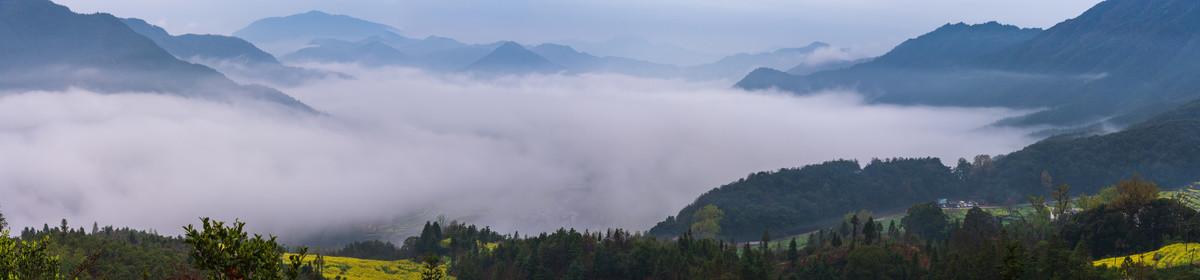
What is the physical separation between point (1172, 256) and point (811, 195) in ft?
357

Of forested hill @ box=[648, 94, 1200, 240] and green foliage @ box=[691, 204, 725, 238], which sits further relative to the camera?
forested hill @ box=[648, 94, 1200, 240]

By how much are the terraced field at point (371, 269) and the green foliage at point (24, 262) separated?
81475 mm

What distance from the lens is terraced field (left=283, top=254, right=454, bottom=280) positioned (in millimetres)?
108438

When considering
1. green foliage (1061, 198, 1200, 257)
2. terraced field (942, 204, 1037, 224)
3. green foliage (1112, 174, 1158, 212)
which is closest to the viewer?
green foliage (1061, 198, 1200, 257)

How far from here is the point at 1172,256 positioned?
70812mm

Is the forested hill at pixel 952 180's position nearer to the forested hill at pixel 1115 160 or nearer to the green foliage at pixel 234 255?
the forested hill at pixel 1115 160

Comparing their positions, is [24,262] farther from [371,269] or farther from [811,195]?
[811,195]

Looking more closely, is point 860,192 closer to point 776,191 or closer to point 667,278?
point 776,191

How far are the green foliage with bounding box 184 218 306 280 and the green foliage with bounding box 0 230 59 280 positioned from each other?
8.81m

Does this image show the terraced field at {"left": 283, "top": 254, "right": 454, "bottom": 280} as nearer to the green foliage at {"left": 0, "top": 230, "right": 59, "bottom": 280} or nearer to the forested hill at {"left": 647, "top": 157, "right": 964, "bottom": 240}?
the forested hill at {"left": 647, "top": 157, "right": 964, "bottom": 240}

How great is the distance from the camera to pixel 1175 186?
167 metres

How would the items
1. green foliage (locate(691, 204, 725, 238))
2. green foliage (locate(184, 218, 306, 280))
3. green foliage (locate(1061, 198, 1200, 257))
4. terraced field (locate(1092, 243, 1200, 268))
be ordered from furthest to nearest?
green foliage (locate(691, 204, 725, 238)), green foliage (locate(1061, 198, 1200, 257)), terraced field (locate(1092, 243, 1200, 268)), green foliage (locate(184, 218, 306, 280))

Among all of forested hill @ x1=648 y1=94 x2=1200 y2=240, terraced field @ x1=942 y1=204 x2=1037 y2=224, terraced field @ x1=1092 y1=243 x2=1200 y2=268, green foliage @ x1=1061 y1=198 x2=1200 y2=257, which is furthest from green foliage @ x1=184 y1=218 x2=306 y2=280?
terraced field @ x1=942 y1=204 x2=1037 y2=224

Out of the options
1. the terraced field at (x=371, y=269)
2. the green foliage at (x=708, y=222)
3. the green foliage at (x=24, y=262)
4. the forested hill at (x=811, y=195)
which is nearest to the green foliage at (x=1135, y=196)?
the forested hill at (x=811, y=195)
